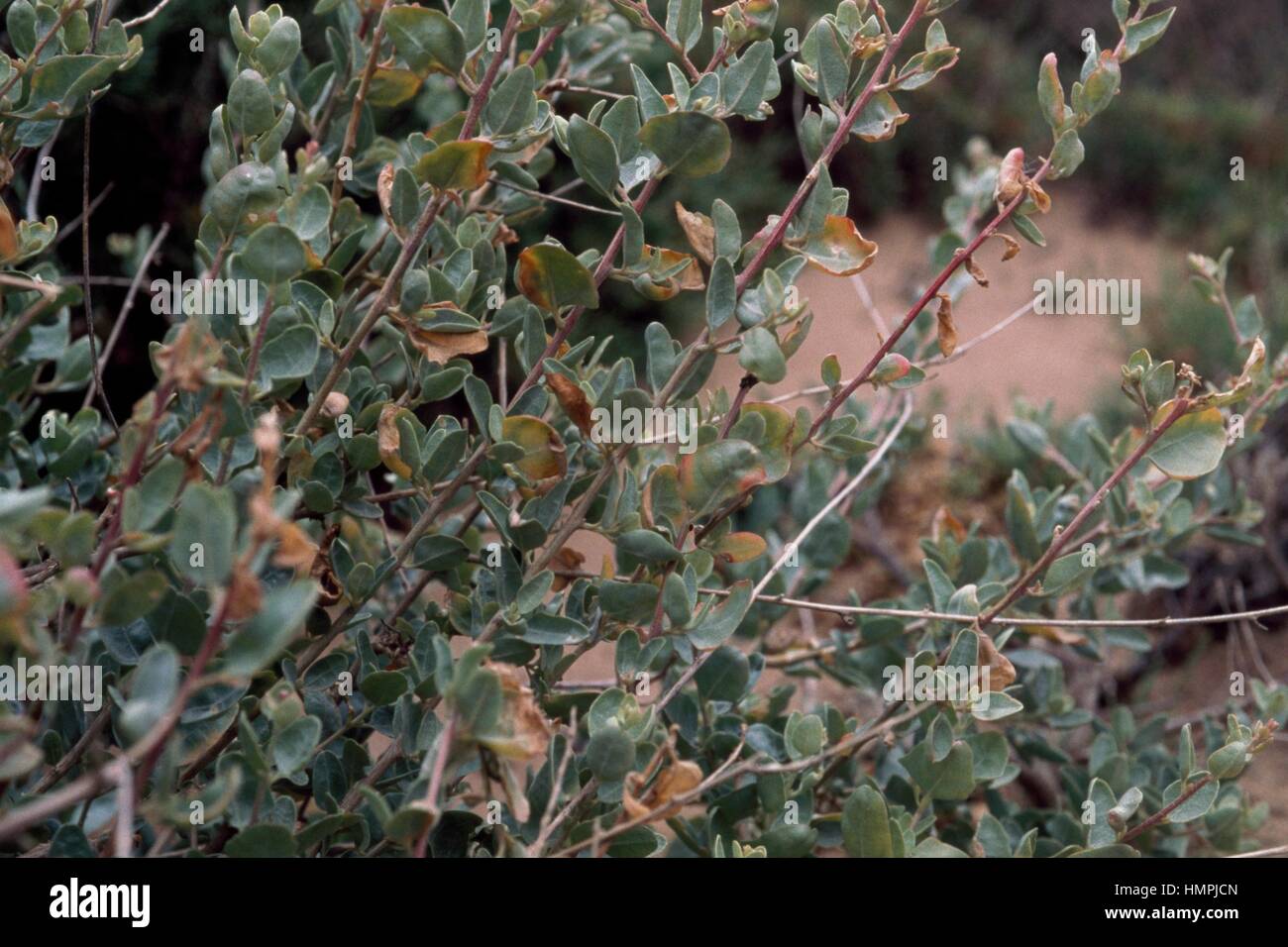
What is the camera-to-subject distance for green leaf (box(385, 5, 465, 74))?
3.26 feet

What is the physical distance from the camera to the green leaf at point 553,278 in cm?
105

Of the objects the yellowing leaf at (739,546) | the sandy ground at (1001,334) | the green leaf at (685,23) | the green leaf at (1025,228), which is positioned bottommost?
the yellowing leaf at (739,546)

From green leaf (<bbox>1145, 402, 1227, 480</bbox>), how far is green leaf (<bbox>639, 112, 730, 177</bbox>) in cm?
50

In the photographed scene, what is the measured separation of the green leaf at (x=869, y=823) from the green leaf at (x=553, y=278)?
0.52m

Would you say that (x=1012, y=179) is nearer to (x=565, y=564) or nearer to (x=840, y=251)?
(x=840, y=251)

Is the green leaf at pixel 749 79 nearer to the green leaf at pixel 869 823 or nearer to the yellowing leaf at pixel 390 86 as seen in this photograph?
the yellowing leaf at pixel 390 86

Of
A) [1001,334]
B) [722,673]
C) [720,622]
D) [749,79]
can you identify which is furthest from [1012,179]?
[1001,334]

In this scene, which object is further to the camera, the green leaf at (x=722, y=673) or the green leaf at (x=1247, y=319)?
the green leaf at (x=1247, y=319)

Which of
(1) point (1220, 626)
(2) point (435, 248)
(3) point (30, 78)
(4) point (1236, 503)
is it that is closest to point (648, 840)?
(2) point (435, 248)

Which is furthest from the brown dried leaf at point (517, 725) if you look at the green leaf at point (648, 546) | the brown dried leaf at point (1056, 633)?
the brown dried leaf at point (1056, 633)

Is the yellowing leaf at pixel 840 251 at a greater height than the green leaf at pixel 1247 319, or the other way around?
the green leaf at pixel 1247 319

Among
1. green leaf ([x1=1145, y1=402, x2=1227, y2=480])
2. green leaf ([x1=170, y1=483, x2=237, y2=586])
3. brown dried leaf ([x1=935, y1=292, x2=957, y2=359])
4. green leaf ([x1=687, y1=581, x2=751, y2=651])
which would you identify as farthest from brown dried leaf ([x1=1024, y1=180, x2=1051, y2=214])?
green leaf ([x1=170, y1=483, x2=237, y2=586])

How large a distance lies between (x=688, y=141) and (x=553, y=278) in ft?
0.56
